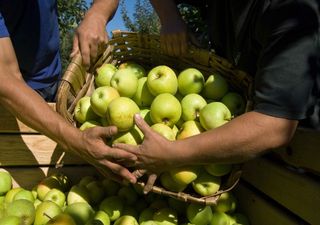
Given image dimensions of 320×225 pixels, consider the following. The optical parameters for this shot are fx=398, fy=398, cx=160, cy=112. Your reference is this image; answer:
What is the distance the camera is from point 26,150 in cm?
229

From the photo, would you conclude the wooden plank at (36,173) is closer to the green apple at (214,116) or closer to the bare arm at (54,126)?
the bare arm at (54,126)

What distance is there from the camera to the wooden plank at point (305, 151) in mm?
1594

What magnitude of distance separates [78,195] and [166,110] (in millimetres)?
673

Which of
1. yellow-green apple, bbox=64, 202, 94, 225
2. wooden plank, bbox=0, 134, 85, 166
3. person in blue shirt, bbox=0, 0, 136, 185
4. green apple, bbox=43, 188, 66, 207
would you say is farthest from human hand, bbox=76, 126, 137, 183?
wooden plank, bbox=0, 134, 85, 166

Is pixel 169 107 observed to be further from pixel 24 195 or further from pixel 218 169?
pixel 24 195

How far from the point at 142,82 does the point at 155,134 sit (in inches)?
21.3

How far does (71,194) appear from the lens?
6.82ft

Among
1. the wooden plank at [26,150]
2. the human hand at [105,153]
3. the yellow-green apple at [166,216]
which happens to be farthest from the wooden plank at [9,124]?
the yellow-green apple at [166,216]

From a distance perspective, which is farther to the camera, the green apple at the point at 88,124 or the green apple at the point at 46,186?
the green apple at the point at 46,186

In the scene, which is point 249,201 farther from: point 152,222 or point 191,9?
point 191,9

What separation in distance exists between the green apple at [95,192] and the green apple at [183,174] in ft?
1.91

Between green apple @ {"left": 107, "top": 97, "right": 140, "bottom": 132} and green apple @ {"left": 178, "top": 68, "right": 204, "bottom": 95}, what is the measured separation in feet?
1.07

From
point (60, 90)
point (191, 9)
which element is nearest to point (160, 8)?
point (60, 90)

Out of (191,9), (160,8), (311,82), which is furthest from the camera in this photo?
(191,9)
